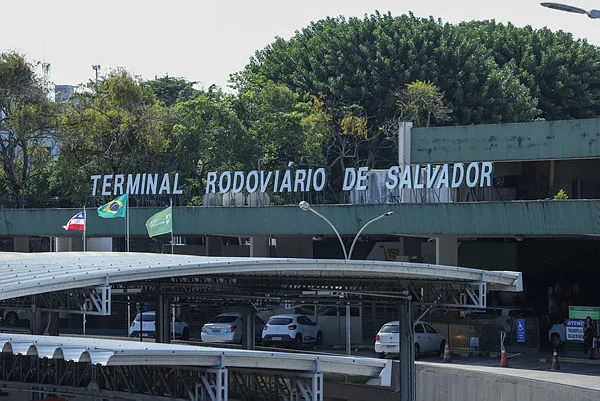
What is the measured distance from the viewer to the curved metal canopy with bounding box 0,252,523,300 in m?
25.5

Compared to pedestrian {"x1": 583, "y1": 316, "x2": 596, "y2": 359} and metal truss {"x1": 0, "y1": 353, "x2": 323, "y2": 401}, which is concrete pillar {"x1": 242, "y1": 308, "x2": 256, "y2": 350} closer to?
metal truss {"x1": 0, "y1": 353, "x2": 323, "y2": 401}

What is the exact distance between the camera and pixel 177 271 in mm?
27703

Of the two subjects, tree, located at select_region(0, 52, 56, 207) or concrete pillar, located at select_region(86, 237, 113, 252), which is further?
tree, located at select_region(0, 52, 56, 207)

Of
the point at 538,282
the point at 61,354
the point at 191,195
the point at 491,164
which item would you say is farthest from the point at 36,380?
the point at 191,195

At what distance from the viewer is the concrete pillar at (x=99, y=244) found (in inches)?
2746

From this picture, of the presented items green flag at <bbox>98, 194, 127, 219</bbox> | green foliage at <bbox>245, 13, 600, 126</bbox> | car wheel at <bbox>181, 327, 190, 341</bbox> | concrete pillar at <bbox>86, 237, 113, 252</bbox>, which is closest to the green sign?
car wheel at <bbox>181, 327, 190, 341</bbox>

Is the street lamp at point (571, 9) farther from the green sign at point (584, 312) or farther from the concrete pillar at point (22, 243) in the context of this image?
the concrete pillar at point (22, 243)

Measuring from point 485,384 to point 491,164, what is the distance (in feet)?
50.7

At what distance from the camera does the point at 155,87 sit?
110 m

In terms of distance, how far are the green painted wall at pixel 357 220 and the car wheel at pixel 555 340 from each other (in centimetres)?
425

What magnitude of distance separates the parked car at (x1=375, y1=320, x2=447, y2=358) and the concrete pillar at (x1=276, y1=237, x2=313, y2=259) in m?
24.2

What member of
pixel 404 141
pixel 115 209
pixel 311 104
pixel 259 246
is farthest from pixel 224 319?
pixel 311 104

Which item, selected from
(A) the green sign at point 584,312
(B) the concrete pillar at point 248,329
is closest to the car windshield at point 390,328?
(B) the concrete pillar at point 248,329

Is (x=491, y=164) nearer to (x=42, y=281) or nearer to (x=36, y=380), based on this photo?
(x=36, y=380)
